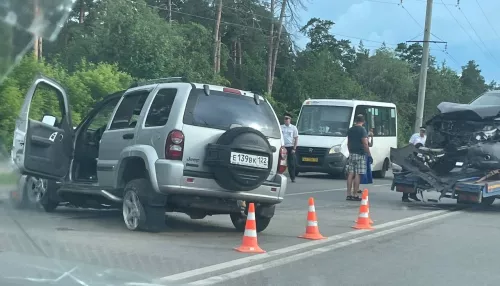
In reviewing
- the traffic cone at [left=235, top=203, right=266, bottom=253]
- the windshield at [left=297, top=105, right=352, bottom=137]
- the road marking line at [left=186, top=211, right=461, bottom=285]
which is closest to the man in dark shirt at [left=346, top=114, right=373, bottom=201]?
the road marking line at [left=186, top=211, right=461, bottom=285]

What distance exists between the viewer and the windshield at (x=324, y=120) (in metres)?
23.3

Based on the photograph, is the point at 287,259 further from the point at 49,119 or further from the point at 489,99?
the point at 489,99

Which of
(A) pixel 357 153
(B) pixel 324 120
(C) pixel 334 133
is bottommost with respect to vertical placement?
(A) pixel 357 153

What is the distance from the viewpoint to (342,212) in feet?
44.4

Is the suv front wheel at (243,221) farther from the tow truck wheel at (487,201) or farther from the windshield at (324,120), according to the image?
the windshield at (324,120)

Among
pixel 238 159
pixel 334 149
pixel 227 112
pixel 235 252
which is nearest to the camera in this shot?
pixel 235 252

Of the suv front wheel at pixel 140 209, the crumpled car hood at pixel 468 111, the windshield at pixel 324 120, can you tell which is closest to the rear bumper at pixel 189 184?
the suv front wheel at pixel 140 209

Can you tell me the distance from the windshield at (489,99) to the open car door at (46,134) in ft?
31.1

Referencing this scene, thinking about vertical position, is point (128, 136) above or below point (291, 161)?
above

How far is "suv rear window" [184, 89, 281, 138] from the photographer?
936 centimetres

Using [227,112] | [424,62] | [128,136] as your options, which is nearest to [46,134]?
[128,136]

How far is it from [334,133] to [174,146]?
14.5 m

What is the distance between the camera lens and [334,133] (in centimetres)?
2316

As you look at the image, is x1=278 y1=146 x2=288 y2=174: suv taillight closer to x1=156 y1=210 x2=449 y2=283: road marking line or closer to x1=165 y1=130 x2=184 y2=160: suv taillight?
x1=156 y1=210 x2=449 y2=283: road marking line
